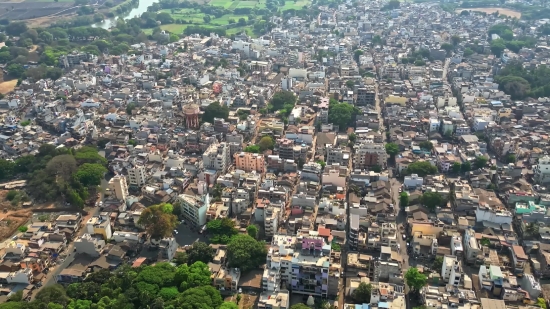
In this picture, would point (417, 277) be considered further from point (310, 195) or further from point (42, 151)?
point (42, 151)

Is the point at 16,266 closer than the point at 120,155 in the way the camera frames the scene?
Yes

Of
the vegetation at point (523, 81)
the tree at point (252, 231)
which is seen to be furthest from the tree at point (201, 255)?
the vegetation at point (523, 81)

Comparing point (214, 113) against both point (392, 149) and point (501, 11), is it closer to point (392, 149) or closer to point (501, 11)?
point (392, 149)

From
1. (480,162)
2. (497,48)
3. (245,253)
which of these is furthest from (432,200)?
(497,48)

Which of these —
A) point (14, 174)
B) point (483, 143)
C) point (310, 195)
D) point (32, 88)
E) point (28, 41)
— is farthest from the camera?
point (28, 41)

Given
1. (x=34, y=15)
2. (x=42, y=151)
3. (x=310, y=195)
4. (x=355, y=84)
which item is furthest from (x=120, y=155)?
(x=34, y=15)

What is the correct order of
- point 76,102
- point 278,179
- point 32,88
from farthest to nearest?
1. point 32,88
2. point 76,102
3. point 278,179
